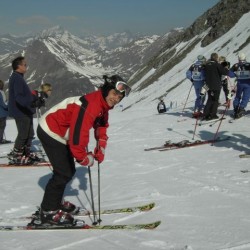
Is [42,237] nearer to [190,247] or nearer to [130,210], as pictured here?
[130,210]

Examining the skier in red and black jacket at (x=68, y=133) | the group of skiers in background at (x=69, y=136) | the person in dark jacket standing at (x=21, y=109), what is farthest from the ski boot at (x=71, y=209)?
the person in dark jacket standing at (x=21, y=109)

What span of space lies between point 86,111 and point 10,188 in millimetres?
4410

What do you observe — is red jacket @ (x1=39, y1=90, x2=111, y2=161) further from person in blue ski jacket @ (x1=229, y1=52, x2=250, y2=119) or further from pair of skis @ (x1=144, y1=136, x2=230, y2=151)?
person in blue ski jacket @ (x1=229, y1=52, x2=250, y2=119)

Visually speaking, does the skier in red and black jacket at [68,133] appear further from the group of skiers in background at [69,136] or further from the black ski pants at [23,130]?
the black ski pants at [23,130]

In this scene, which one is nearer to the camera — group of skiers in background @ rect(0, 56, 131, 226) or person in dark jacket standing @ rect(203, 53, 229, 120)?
group of skiers in background @ rect(0, 56, 131, 226)

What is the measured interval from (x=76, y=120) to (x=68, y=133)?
57 centimetres

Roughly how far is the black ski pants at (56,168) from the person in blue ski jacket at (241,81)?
39.3ft

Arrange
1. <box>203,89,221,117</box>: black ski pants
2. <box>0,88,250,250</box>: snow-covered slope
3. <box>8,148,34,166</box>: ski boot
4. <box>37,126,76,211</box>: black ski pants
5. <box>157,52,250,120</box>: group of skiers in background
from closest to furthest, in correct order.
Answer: <box>0,88,250,250</box>: snow-covered slope
<box>37,126,76,211</box>: black ski pants
<box>8,148,34,166</box>: ski boot
<box>157,52,250,120</box>: group of skiers in background
<box>203,89,221,117</box>: black ski pants

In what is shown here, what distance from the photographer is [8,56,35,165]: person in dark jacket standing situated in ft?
36.0

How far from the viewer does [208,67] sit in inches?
691

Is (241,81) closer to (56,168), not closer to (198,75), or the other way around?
(198,75)

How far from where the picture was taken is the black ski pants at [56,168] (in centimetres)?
655

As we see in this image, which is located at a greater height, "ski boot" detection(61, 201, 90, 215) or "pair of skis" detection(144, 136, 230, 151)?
"pair of skis" detection(144, 136, 230, 151)

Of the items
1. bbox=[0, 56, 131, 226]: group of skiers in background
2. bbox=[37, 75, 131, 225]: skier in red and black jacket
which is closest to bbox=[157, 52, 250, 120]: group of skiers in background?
bbox=[0, 56, 131, 226]: group of skiers in background
